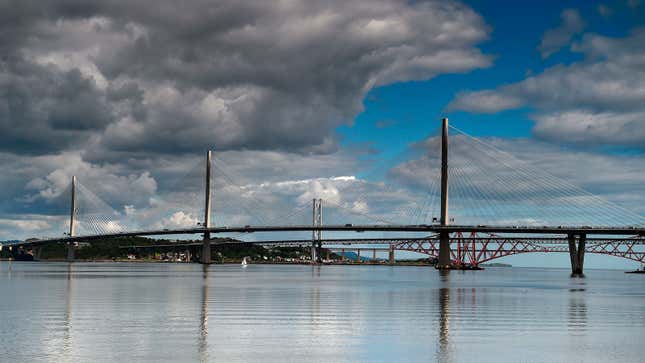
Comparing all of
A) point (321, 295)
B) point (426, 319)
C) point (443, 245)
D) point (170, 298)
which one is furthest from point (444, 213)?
point (426, 319)

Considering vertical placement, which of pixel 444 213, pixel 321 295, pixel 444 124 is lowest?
pixel 321 295

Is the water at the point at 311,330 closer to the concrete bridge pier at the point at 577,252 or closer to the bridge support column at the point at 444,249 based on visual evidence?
the bridge support column at the point at 444,249

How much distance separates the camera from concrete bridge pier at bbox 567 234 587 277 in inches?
4724

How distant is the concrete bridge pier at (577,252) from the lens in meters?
120

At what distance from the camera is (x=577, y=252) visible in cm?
12444

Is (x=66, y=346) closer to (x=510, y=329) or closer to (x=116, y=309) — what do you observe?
(x=116, y=309)

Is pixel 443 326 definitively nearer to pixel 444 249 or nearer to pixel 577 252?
pixel 444 249

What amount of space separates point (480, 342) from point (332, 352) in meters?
5.76

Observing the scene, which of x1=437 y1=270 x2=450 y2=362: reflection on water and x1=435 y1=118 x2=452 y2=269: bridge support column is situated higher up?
x1=435 y1=118 x2=452 y2=269: bridge support column

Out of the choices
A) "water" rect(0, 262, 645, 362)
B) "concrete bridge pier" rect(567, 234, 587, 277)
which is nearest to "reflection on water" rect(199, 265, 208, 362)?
"water" rect(0, 262, 645, 362)

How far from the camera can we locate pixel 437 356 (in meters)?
22.6

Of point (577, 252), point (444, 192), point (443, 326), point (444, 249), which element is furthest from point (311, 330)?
point (577, 252)

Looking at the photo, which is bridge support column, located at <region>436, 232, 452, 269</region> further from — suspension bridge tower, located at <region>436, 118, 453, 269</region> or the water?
the water

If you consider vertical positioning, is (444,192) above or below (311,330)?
above
